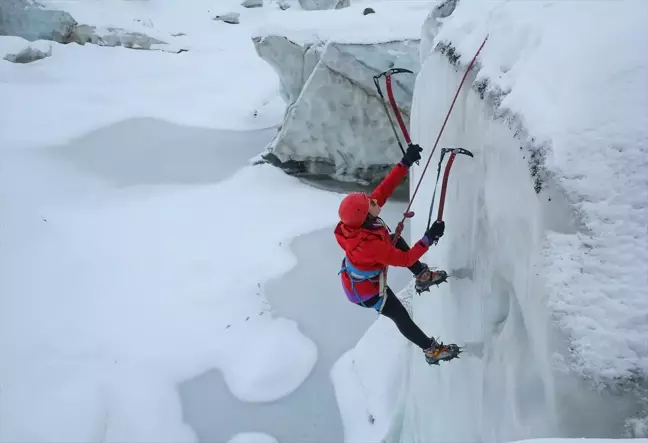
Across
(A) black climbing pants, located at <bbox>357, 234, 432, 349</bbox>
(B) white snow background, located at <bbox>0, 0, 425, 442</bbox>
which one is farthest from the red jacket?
(B) white snow background, located at <bbox>0, 0, 425, 442</bbox>

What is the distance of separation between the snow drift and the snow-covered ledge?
20.5ft

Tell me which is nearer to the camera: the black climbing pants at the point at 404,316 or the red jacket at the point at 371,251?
the red jacket at the point at 371,251

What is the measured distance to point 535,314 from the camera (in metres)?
1.76

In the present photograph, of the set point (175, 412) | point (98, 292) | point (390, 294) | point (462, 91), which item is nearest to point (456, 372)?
point (390, 294)

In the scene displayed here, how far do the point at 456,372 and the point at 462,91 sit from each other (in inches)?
60.8

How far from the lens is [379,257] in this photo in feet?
9.44

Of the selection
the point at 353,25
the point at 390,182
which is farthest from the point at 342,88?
the point at 390,182

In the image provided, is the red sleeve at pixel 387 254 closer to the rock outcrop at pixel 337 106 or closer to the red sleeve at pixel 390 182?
the red sleeve at pixel 390 182

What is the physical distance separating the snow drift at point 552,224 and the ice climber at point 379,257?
18 centimetres

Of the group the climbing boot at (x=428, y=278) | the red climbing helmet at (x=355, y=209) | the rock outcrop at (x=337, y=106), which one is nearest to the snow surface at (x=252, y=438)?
the climbing boot at (x=428, y=278)

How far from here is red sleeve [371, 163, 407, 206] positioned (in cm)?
330

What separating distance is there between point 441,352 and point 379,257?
0.63 m

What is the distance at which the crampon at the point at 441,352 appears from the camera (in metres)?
2.77

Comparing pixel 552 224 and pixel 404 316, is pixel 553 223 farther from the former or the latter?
pixel 404 316
